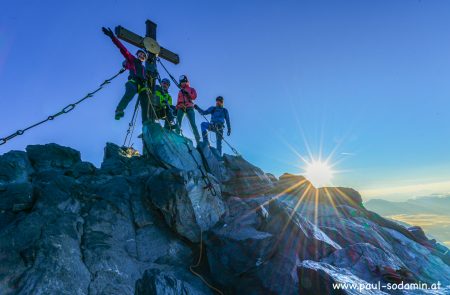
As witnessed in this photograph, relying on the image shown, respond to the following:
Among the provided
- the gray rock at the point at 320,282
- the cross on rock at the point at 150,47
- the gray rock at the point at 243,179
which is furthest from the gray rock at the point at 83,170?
the gray rock at the point at 320,282

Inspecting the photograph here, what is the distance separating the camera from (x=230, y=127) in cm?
1761

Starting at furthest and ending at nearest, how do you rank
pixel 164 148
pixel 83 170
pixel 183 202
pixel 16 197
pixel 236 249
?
pixel 164 148, pixel 83 170, pixel 183 202, pixel 236 249, pixel 16 197

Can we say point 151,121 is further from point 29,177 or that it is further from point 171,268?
point 171,268

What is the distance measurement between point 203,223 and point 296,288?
4.03 meters

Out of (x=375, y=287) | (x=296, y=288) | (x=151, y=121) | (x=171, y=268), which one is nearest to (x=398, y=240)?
(x=375, y=287)

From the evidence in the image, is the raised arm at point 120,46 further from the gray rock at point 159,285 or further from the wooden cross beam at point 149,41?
the gray rock at point 159,285

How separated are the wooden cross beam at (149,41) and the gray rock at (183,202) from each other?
7.47 metres

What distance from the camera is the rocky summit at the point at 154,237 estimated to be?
6.81 m

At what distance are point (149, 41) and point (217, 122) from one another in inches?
251

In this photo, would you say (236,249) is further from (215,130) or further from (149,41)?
(149,41)

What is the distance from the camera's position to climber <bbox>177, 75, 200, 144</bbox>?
50.9ft

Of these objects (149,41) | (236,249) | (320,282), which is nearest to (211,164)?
(236,249)

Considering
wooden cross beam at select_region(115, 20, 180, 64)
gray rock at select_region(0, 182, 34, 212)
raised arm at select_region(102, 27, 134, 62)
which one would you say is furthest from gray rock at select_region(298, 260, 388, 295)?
wooden cross beam at select_region(115, 20, 180, 64)

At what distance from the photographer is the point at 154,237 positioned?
918 cm
